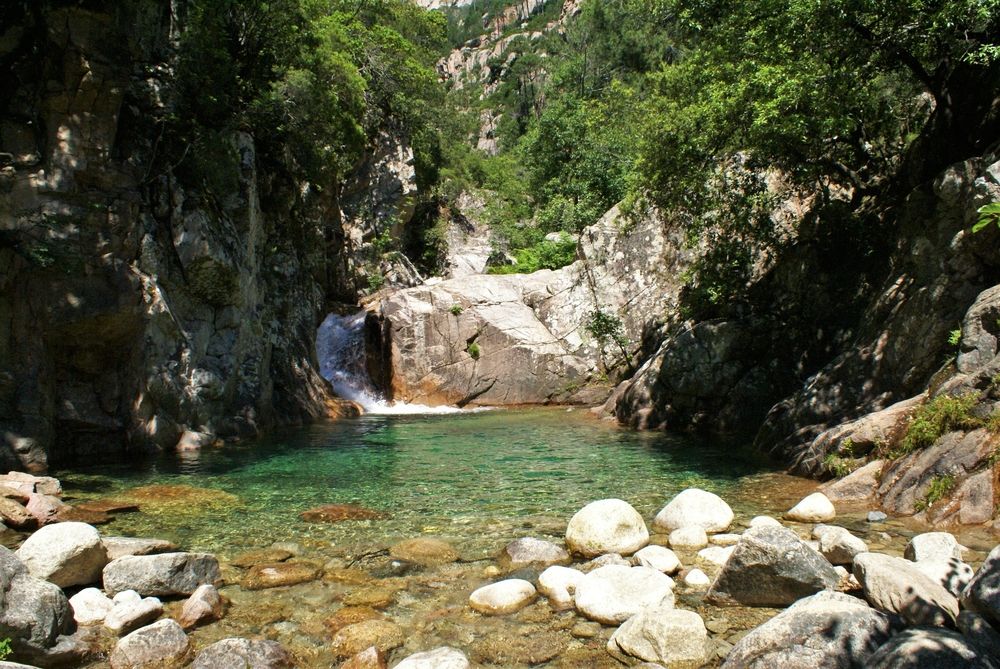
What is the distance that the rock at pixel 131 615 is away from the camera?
15.7ft

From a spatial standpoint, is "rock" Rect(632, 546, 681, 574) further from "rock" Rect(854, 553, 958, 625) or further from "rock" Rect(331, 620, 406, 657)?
"rock" Rect(331, 620, 406, 657)

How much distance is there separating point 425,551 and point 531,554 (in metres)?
1.08

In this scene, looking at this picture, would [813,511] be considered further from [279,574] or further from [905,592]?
[279,574]

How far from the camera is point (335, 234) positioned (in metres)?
30.7

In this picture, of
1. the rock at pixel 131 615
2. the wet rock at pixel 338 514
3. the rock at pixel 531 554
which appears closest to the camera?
the rock at pixel 131 615

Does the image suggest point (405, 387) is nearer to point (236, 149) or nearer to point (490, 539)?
point (236, 149)

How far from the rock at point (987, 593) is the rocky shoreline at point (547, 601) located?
11 mm

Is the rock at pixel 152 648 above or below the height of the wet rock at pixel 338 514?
above

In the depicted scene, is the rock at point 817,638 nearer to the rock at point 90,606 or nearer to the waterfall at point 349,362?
the rock at point 90,606

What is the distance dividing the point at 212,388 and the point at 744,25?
43.8ft

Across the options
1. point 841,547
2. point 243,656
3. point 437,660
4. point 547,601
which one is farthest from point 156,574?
point 841,547

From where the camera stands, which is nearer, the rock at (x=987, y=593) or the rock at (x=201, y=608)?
the rock at (x=987, y=593)

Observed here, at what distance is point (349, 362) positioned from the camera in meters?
26.6

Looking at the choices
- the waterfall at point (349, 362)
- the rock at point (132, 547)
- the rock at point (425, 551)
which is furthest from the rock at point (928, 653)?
the waterfall at point (349, 362)
